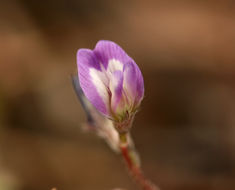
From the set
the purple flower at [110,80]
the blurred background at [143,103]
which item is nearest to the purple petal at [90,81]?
the purple flower at [110,80]

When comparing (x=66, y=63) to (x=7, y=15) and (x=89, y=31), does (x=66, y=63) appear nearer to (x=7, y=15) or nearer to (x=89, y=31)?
(x=89, y=31)

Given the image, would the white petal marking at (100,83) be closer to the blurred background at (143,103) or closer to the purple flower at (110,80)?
the purple flower at (110,80)

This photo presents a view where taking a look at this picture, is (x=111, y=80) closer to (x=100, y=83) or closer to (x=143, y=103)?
(x=100, y=83)

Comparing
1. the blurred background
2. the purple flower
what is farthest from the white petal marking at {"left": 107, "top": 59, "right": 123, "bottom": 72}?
the blurred background

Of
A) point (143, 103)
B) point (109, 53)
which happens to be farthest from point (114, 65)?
point (143, 103)

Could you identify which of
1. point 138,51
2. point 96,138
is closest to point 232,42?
point 138,51

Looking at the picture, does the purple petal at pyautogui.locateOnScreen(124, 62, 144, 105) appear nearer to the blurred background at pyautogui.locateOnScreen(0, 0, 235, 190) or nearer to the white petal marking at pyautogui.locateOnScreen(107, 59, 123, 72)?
the white petal marking at pyautogui.locateOnScreen(107, 59, 123, 72)
